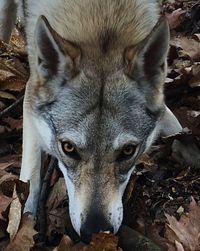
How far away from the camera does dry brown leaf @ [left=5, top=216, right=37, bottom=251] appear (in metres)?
3.79

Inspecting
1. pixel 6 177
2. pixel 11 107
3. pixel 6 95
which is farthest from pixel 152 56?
pixel 6 95

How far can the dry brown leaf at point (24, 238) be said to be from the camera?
379 cm

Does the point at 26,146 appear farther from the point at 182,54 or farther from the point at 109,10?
the point at 182,54

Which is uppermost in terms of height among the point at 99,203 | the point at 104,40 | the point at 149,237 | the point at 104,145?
the point at 104,40

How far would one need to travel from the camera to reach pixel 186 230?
148 inches

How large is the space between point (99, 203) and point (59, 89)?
0.81 metres

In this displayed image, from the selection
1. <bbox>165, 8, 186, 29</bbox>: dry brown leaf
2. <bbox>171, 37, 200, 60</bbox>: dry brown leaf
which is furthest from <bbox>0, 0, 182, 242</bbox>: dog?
<bbox>165, 8, 186, 29</bbox>: dry brown leaf

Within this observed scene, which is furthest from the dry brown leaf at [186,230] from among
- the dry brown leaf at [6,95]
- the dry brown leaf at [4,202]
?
the dry brown leaf at [6,95]

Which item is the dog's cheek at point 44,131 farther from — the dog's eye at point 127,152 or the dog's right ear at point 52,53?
the dog's eye at point 127,152

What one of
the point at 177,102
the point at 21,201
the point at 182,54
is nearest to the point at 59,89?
the point at 21,201

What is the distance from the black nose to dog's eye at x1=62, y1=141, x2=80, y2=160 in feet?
1.37

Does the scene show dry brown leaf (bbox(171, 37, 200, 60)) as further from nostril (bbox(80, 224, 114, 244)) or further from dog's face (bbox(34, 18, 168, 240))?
nostril (bbox(80, 224, 114, 244))

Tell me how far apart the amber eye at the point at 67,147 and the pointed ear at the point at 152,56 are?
0.59 meters

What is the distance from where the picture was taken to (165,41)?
3.86m
